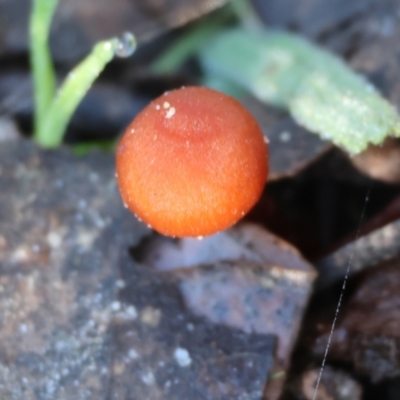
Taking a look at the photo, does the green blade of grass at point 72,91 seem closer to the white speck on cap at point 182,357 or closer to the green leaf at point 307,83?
the green leaf at point 307,83

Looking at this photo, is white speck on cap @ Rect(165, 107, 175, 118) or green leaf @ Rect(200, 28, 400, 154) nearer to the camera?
white speck on cap @ Rect(165, 107, 175, 118)

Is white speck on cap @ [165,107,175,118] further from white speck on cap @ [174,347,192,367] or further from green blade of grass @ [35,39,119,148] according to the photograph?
white speck on cap @ [174,347,192,367]

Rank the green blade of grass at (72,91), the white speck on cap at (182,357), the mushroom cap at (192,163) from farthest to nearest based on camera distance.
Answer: the green blade of grass at (72,91) → the white speck on cap at (182,357) → the mushroom cap at (192,163)

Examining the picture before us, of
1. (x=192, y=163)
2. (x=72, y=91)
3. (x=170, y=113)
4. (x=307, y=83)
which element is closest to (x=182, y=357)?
(x=192, y=163)

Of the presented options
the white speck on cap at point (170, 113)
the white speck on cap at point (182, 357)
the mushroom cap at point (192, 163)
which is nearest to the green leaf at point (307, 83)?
the mushroom cap at point (192, 163)

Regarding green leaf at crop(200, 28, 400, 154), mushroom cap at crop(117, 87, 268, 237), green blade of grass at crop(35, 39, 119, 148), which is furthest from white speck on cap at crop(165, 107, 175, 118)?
green leaf at crop(200, 28, 400, 154)

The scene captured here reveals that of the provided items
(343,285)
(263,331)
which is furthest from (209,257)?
(343,285)

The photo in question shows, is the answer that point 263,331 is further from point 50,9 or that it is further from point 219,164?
point 50,9

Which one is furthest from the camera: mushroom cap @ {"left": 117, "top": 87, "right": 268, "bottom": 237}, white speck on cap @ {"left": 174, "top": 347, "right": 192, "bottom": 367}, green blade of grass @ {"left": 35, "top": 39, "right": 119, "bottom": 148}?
green blade of grass @ {"left": 35, "top": 39, "right": 119, "bottom": 148}
